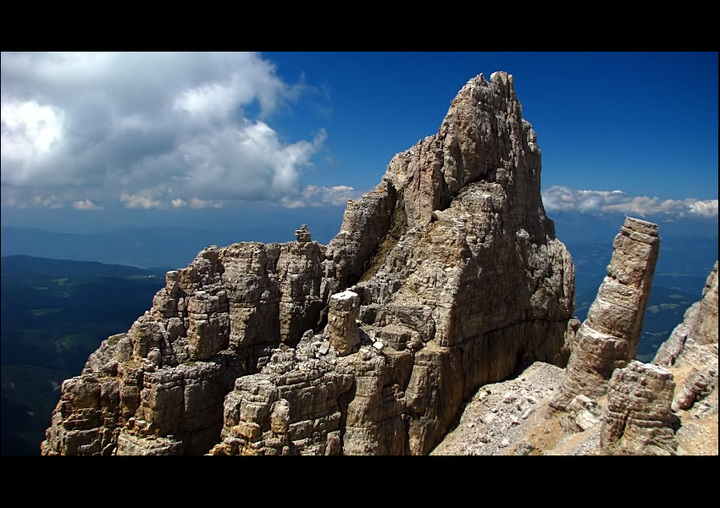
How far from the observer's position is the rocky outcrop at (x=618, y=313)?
22016mm

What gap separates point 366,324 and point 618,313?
44.9 feet

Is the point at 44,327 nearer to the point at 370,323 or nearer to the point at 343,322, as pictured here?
the point at 370,323

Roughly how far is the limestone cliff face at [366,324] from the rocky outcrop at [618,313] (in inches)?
315

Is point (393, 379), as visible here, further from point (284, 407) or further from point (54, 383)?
point (54, 383)

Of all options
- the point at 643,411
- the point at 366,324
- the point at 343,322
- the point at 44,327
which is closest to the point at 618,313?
the point at 643,411

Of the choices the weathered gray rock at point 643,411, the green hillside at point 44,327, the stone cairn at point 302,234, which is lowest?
the green hillside at point 44,327

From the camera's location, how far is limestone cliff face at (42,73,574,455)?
26.2 meters

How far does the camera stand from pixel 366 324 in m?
30.6

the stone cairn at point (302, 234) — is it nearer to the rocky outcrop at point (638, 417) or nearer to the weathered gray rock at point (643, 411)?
the rocky outcrop at point (638, 417)

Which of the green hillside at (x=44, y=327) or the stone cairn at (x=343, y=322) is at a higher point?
the stone cairn at (x=343, y=322)

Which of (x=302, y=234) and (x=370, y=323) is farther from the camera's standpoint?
(x=302, y=234)

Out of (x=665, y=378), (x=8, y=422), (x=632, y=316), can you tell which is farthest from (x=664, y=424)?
(x=8, y=422)

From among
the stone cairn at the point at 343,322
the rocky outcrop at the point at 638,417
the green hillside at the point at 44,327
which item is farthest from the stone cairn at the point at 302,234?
the green hillside at the point at 44,327

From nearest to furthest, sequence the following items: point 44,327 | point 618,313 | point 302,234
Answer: point 618,313 < point 302,234 < point 44,327
